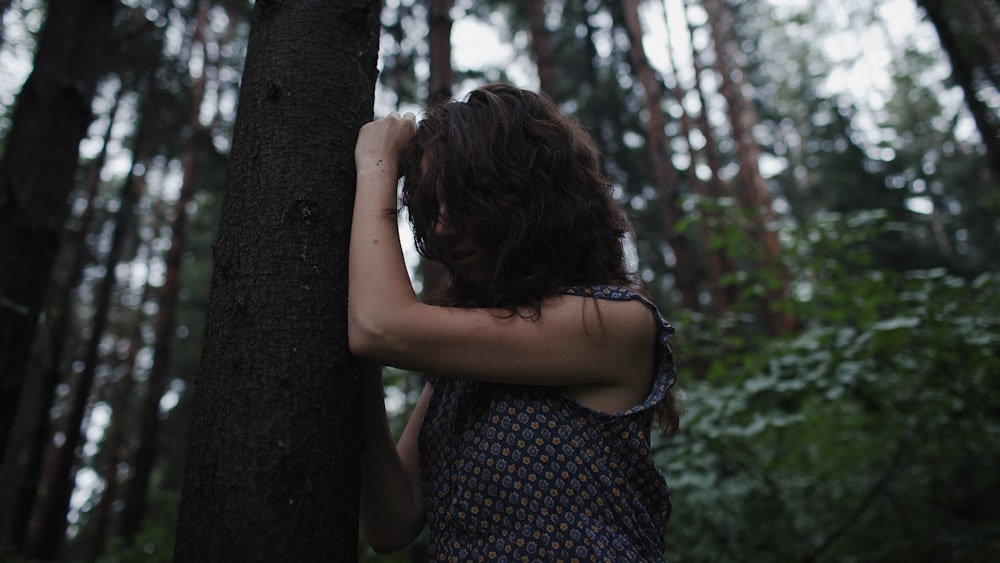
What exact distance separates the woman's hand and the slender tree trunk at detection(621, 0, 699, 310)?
6.58 metres

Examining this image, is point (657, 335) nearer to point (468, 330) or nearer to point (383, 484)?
point (468, 330)

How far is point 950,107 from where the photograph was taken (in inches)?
959

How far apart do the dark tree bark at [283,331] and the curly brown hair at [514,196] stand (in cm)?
19

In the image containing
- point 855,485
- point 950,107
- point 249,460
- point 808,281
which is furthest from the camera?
point 950,107

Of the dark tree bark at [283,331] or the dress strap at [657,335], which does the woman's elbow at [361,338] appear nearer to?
the dark tree bark at [283,331]

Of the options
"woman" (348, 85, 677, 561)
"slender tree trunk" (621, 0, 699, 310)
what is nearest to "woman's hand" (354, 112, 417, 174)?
"woman" (348, 85, 677, 561)

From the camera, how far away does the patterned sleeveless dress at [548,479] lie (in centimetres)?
112

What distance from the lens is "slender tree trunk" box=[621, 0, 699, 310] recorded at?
846cm

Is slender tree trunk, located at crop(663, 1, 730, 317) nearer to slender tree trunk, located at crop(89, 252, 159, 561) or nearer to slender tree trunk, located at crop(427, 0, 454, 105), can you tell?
slender tree trunk, located at crop(427, 0, 454, 105)

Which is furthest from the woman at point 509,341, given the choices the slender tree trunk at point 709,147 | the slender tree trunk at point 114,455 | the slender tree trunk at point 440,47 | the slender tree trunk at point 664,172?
the slender tree trunk at point 114,455

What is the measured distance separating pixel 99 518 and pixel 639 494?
13.5 m

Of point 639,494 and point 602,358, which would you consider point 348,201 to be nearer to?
point 602,358

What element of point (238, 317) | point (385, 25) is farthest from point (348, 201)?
point (385, 25)

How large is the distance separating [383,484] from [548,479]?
0.47 m
